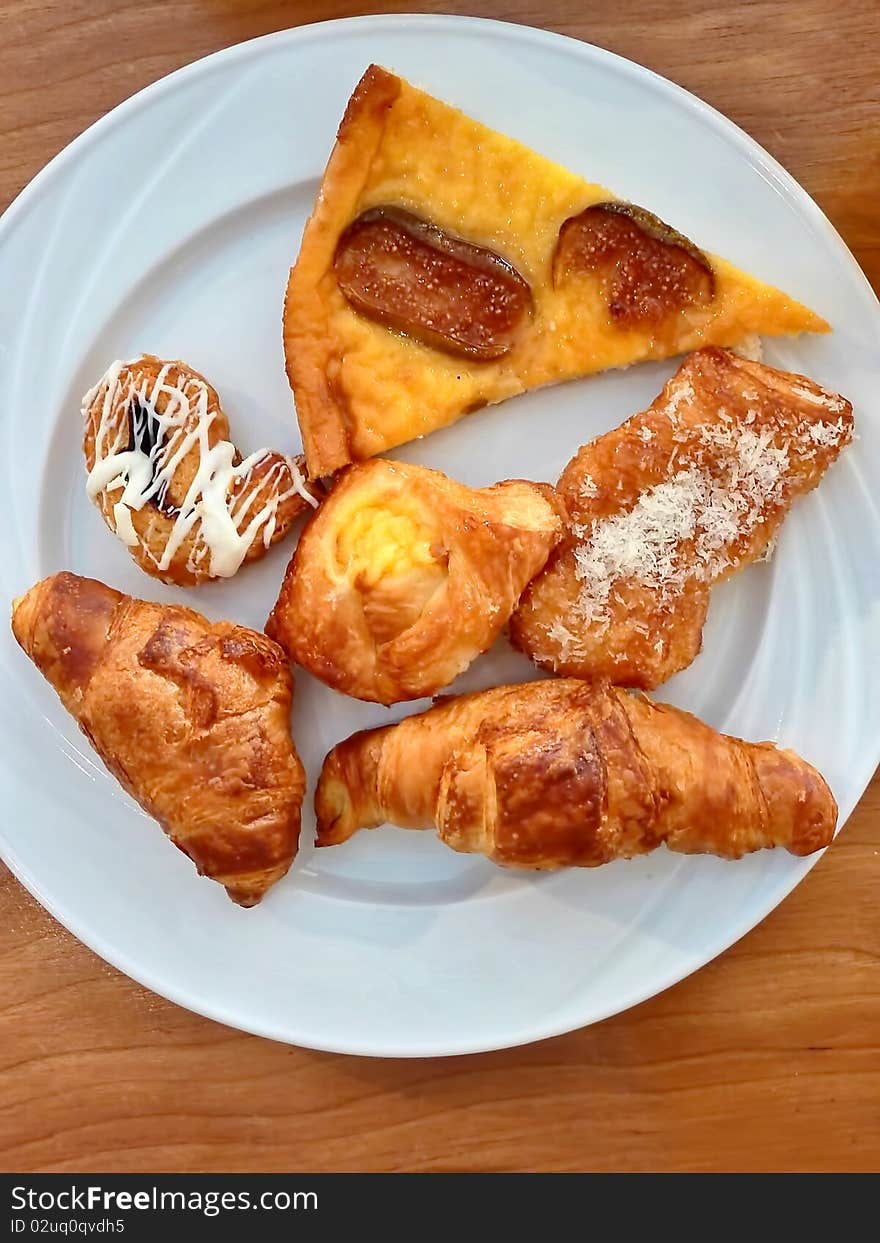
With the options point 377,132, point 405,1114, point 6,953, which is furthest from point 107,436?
point 405,1114

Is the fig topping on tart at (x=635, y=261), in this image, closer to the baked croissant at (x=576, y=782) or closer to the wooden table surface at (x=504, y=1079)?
the baked croissant at (x=576, y=782)

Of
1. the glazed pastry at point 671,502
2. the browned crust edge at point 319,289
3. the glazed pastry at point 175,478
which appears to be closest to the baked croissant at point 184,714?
the glazed pastry at point 175,478

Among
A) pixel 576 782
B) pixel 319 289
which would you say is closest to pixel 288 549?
pixel 319 289

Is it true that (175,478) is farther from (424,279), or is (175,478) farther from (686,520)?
(686,520)

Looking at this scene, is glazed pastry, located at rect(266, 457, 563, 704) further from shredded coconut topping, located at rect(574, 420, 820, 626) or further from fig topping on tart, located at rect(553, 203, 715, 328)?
fig topping on tart, located at rect(553, 203, 715, 328)

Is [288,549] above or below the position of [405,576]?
below
